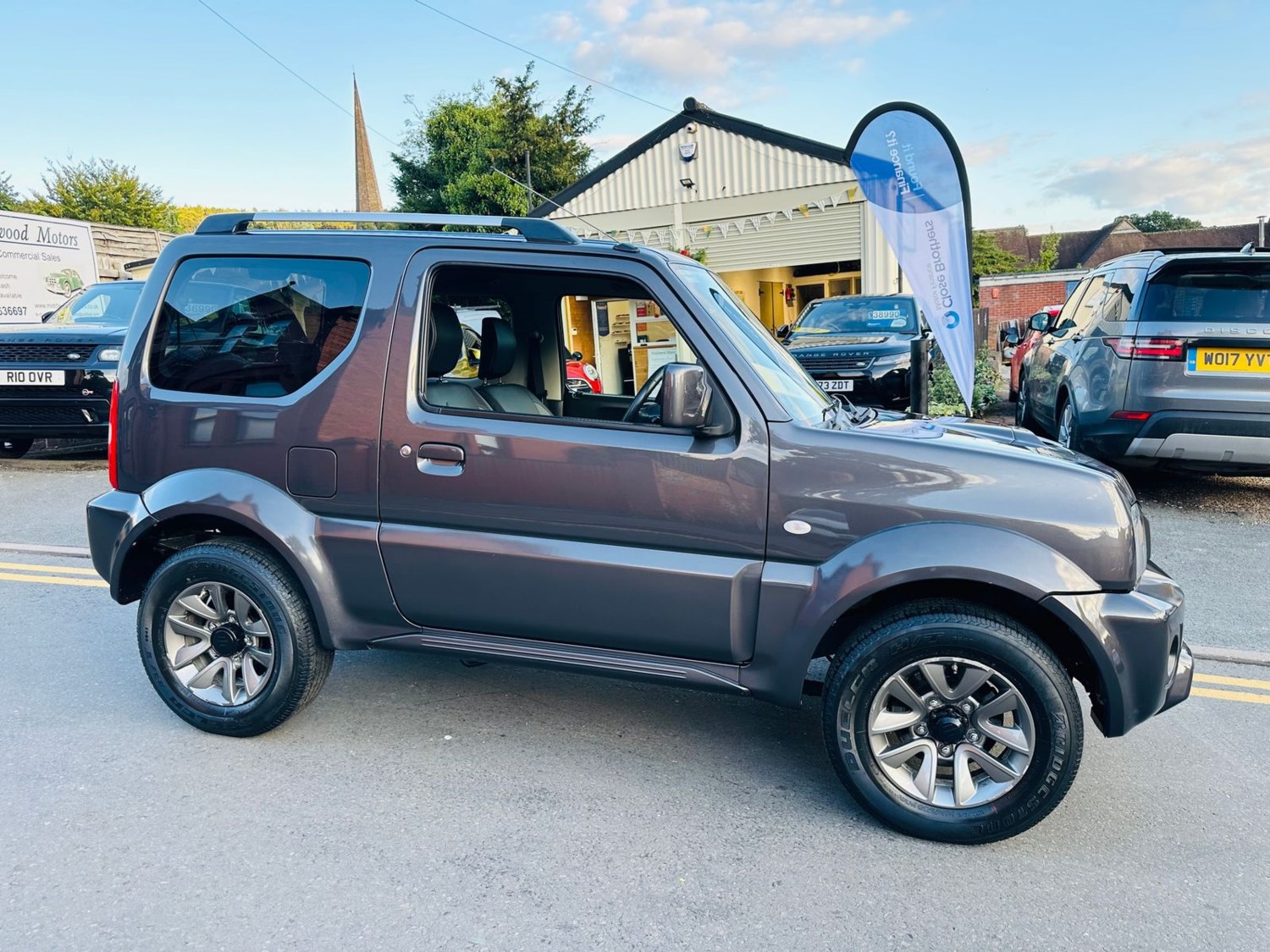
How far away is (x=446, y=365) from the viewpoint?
352 cm

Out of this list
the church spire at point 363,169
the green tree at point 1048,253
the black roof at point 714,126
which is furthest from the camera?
the green tree at point 1048,253

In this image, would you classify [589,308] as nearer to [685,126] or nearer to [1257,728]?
[1257,728]

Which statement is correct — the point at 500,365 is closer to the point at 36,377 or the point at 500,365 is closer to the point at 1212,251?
the point at 1212,251

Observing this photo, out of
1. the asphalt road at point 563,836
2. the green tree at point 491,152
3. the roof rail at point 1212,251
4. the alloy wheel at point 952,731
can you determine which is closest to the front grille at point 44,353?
the asphalt road at point 563,836

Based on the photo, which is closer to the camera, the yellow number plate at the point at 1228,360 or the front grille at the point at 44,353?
the yellow number plate at the point at 1228,360

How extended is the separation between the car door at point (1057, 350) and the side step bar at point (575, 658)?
6171 millimetres

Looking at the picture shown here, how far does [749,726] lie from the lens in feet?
12.1

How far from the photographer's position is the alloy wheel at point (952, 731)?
278 centimetres

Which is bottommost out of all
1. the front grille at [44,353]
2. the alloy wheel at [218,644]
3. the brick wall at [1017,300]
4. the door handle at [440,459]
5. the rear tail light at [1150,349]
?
the alloy wheel at [218,644]

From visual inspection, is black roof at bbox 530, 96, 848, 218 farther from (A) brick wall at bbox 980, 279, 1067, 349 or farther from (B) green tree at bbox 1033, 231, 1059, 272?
→ (B) green tree at bbox 1033, 231, 1059, 272

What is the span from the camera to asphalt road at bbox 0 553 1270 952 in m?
2.44

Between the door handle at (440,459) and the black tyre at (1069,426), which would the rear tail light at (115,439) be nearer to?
the door handle at (440,459)

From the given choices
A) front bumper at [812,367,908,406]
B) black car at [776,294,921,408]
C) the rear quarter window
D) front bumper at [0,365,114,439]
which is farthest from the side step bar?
front bumper at [812,367,908,406]

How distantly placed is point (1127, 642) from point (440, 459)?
2.30 metres
